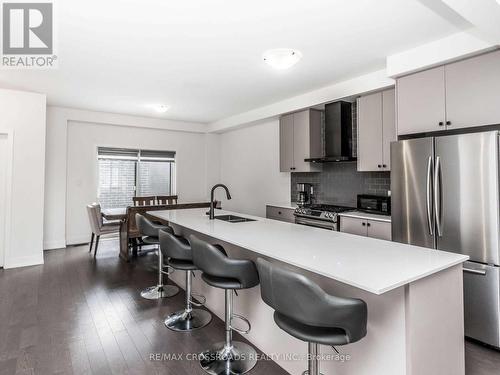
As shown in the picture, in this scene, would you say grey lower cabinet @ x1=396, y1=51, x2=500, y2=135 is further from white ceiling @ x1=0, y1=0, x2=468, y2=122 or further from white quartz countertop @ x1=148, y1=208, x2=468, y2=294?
white quartz countertop @ x1=148, y1=208, x2=468, y2=294

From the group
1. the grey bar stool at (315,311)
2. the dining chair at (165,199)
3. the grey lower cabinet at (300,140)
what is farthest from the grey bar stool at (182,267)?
the dining chair at (165,199)

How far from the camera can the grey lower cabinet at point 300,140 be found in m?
4.61

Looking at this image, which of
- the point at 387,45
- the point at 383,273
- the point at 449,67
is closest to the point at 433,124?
the point at 449,67

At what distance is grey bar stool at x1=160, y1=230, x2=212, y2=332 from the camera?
2539 mm

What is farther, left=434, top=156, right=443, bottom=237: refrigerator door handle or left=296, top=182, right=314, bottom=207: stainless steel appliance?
left=296, top=182, right=314, bottom=207: stainless steel appliance

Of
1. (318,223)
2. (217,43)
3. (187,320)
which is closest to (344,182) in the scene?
(318,223)

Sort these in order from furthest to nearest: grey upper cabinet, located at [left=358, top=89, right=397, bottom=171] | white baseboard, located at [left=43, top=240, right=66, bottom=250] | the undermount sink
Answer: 1. white baseboard, located at [left=43, top=240, right=66, bottom=250]
2. grey upper cabinet, located at [left=358, top=89, right=397, bottom=171]
3. the undermount sink

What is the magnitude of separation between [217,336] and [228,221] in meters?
1.06

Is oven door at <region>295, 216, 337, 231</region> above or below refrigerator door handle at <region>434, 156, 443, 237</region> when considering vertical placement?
below

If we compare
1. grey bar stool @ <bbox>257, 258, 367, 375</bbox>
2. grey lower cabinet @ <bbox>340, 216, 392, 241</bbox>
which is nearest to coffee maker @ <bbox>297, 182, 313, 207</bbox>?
grey lower cabinet @ <bbox>340, 216, 392, 241</bbox>

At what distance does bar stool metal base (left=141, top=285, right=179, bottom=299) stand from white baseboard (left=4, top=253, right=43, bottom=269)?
2250 millimetres

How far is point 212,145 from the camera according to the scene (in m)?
7.54

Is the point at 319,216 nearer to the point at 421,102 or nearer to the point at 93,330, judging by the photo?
the point at 421,102

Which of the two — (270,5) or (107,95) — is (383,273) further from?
(107,95)
